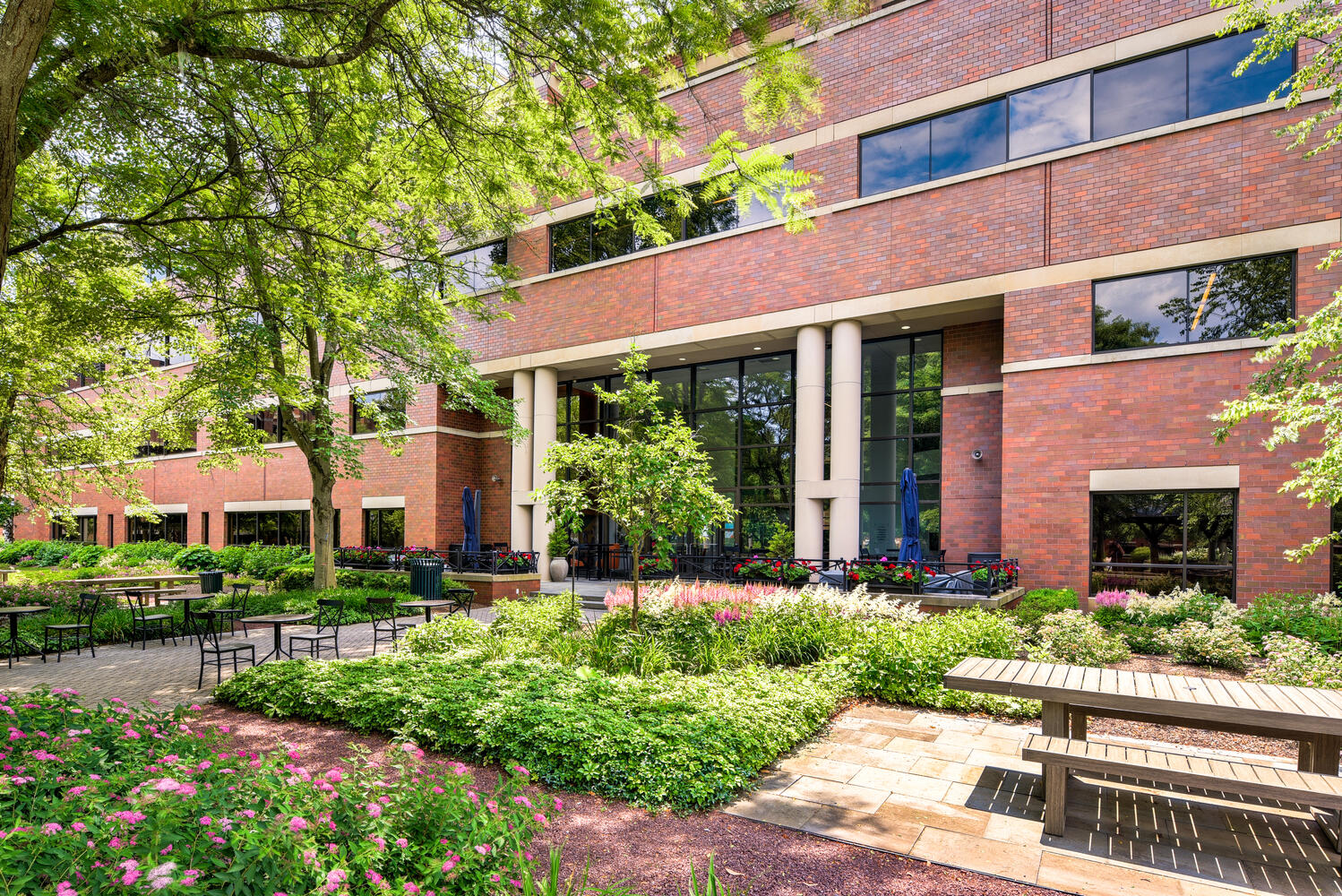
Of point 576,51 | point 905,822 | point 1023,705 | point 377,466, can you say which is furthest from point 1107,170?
point 377,466

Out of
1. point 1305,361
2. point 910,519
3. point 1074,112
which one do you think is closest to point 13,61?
point 1305,361

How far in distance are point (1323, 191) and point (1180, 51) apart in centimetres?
345

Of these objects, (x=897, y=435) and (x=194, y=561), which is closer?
(x=897, y=435)

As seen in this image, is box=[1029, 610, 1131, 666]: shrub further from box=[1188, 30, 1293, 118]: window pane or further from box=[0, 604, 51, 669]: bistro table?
box=[0, 604, 51, 669]: bistro table

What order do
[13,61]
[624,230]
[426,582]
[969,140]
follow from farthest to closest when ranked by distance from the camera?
1. [624,230]
2. [426,582]
3. [969,140]
4. [13,61]

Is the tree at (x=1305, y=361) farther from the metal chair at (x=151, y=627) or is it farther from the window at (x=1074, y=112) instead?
the metal chair at (x=151, y=627)

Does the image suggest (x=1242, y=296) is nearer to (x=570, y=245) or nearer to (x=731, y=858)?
(x=731, y=858)

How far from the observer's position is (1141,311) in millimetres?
12609

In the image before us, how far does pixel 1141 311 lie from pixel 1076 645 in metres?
7.04

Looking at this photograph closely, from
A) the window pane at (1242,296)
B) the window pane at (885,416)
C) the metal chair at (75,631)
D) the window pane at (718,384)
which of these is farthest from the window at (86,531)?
the window pane at (1242,296)

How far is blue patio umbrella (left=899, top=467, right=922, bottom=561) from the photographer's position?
45.2ft

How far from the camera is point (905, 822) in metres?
4.58

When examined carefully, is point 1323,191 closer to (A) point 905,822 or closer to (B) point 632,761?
(A) point 905,822

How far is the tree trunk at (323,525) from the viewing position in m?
16.1
